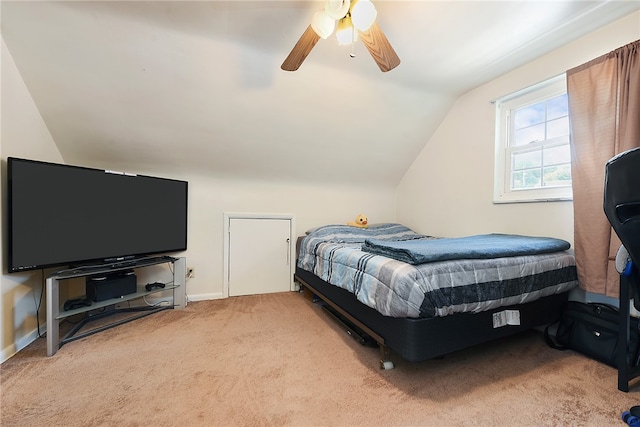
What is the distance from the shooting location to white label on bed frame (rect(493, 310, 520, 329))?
150 cm

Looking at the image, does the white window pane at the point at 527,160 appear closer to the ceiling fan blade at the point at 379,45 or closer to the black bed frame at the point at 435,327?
the black bed frame at the point at 435,327

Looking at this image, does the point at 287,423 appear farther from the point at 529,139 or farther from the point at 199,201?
the point at 529,139

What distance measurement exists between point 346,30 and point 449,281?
5.13 ft

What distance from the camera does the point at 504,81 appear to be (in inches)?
94.4

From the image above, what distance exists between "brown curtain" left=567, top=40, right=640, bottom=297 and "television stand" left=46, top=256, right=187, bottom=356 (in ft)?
10.9

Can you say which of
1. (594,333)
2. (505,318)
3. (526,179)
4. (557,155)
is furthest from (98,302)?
(557,155)

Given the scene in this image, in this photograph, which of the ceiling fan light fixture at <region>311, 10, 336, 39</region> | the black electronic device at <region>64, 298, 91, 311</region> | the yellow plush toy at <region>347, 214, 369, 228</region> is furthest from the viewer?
the yellow plush toy at <region>347, 214, 369, 228</region>

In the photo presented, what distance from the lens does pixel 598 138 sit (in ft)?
5.73

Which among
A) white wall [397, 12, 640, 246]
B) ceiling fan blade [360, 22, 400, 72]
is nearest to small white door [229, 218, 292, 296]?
white wall [397, 12, 640, 246]

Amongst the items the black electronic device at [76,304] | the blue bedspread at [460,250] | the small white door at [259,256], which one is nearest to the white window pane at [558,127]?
the blue bedspread at [460,250]

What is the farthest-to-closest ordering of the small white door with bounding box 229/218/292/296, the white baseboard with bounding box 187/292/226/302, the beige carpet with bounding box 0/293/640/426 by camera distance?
the small white door with bounding box 229/218/292/296
the white baseboard with bounding box 187/292/226/302
the beige carpet with bounding box 0/293/640/426

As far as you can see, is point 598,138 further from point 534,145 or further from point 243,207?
point 243,207

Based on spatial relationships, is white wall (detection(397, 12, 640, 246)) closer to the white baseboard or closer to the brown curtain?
the brown curtain

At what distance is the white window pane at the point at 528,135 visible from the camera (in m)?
2.25
